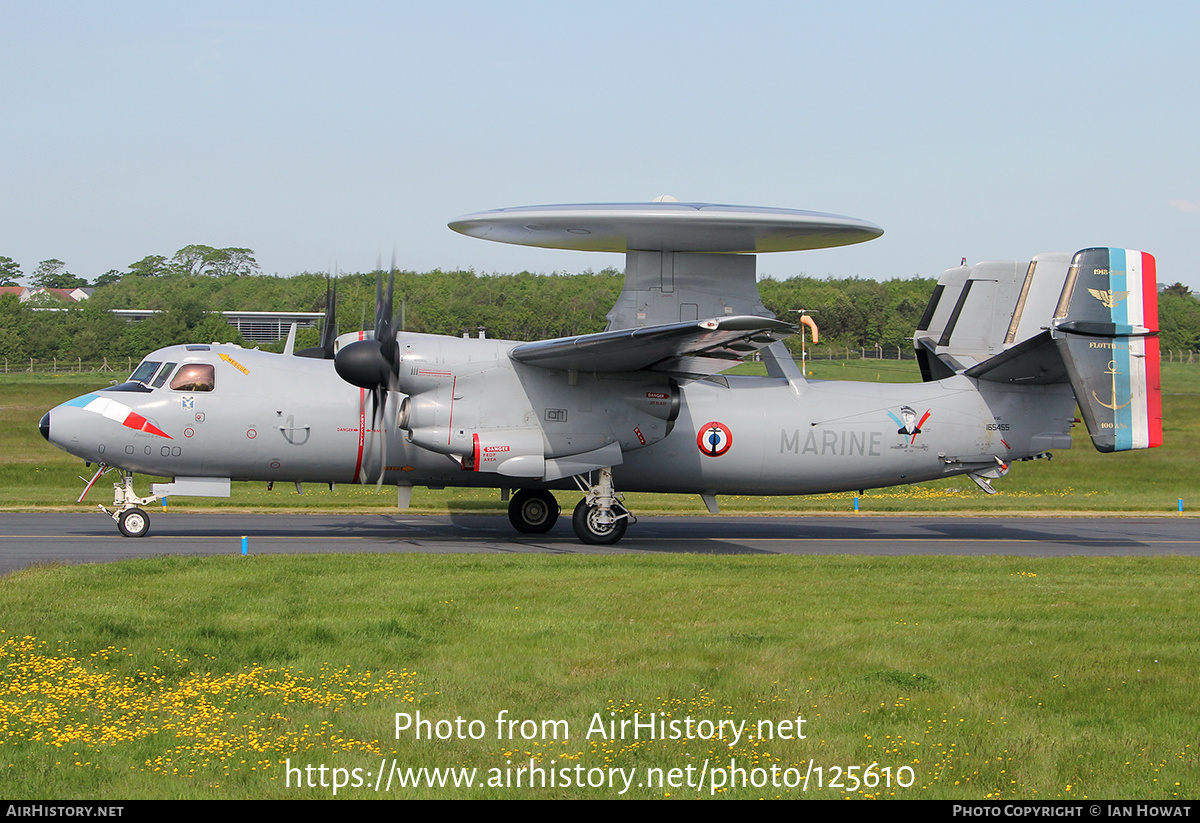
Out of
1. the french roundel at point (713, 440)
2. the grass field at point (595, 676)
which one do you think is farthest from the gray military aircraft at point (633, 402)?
the grass field at point (595, 676)

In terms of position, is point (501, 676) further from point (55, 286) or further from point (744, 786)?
point (55, 286)

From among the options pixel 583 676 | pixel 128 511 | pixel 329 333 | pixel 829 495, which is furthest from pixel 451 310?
pixel 583 676

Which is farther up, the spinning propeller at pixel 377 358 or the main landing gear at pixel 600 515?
the spinning propeller at pixel 377 358

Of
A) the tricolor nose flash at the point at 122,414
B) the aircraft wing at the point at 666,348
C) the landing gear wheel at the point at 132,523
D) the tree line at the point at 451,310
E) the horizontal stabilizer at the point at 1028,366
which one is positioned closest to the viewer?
the aircraft wing at the point at 666,348

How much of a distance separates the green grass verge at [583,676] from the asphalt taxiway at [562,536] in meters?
3.82

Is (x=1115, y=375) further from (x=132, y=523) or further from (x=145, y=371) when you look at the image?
(x=132, y=523)

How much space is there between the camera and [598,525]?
65.8 feet

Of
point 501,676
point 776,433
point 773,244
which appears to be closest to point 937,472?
point 776,433

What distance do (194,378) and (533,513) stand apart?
24.2ft

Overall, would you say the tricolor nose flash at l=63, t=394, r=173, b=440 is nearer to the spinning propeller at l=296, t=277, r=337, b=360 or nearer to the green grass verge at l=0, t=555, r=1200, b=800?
the spinning propeller at l=296, t=277, r=337, b=360

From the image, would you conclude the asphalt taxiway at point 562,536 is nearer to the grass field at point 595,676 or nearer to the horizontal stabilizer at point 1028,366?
the grass field at point 595,676

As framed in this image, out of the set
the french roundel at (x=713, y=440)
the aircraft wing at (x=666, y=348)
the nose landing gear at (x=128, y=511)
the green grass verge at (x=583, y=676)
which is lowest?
the green grass verge at (x=583, y=676)

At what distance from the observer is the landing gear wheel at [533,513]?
22.2 metres

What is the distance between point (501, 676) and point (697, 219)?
10273mm
